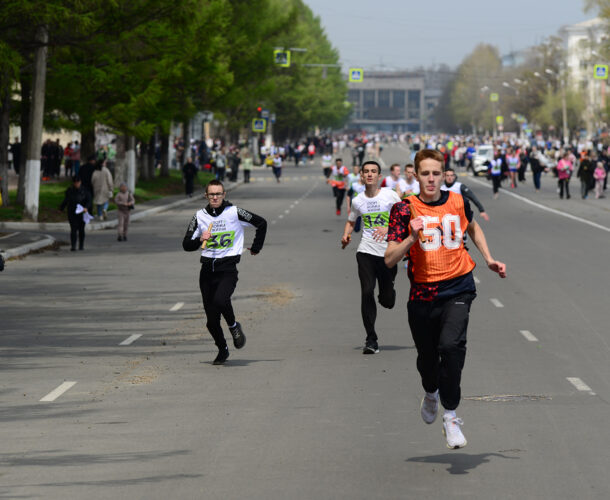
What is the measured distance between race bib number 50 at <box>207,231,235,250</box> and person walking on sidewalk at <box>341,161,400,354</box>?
60.0 inches

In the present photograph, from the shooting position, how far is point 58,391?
11.0m

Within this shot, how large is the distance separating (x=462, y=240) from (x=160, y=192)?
153 ft

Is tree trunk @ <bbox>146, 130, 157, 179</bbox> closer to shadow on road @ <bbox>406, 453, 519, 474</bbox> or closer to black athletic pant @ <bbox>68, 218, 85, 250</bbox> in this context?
black athletic pant @ <bbox>68, 218, 85, 250</bbox>

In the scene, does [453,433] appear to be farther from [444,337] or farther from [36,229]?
[36,229]

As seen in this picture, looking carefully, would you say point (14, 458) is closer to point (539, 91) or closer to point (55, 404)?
point (55, 404)

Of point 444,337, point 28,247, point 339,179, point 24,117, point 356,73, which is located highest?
point 356,73

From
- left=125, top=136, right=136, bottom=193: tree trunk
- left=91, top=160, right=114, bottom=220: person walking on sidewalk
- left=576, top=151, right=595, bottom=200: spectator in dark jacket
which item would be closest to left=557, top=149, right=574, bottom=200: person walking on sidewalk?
left=576, top=151, right=595, bottom=200: spectator in dark jacket

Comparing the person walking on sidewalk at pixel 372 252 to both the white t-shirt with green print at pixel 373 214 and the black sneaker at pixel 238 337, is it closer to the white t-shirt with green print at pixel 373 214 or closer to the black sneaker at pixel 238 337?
the white t-shirt with green print at pixel 373 214

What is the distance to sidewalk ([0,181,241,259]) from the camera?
2669cm

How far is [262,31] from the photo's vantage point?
6500 cm

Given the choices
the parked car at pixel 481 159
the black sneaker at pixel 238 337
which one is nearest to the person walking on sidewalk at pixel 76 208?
the black sneaker at pixel 238 337

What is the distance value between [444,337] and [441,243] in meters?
0.56

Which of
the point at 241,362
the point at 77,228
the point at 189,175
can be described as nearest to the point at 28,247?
the point at 77,228

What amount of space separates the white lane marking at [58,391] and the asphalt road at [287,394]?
0.02m
